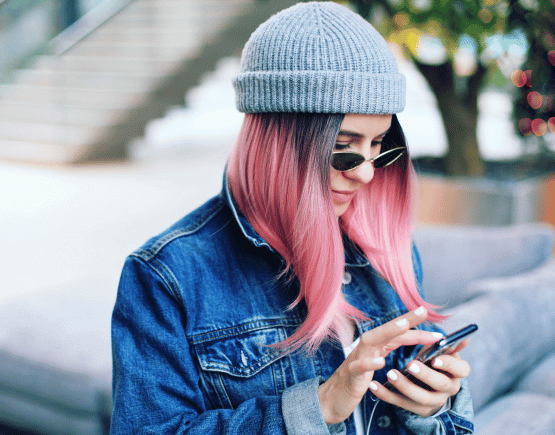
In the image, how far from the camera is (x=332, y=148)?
3.72ft

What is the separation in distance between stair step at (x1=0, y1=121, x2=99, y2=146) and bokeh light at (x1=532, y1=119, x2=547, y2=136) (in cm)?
578

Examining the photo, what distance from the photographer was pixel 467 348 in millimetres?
1696

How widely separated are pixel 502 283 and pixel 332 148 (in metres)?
1.33

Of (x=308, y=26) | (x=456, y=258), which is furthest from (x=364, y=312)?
(x=456, y=258)

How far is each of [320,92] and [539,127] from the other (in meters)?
4.35

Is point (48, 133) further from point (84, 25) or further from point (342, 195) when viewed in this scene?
point (342, 195)

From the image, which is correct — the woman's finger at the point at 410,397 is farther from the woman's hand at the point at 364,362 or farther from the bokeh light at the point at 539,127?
the bokeh light at the point at 539,127

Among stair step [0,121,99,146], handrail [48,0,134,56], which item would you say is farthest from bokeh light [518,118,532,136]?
handrail [48,0,134,56]

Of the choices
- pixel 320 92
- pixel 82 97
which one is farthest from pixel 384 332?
pixel 82 97

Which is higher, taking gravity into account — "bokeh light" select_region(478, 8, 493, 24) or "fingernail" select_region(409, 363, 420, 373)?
"bokeh light" select_region(478, 8, 493, 24)

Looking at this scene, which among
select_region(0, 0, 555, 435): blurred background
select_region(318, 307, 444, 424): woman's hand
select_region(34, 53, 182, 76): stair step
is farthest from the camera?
select_region(34, 53, 182, 76): stair step

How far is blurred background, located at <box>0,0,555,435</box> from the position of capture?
7.19ft

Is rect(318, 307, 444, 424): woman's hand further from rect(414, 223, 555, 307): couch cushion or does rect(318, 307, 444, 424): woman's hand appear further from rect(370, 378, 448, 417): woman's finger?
rect(414, 223, 555, 307): couch cushion

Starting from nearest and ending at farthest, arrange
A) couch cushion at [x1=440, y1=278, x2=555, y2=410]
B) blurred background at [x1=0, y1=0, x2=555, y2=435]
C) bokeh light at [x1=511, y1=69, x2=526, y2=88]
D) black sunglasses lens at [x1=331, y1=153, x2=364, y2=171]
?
1. black sunglasses lens at [x1=331, y1=153, x2=364, y2=171]
2. couch cushion at [x1=440, y1=278, x2=555, y2=410]
3. blurred background at [x1=0, y1=0, x2=555, y2=435]
4. bokeh light at [x1=511, y1=69, x2=526, y2=88]
